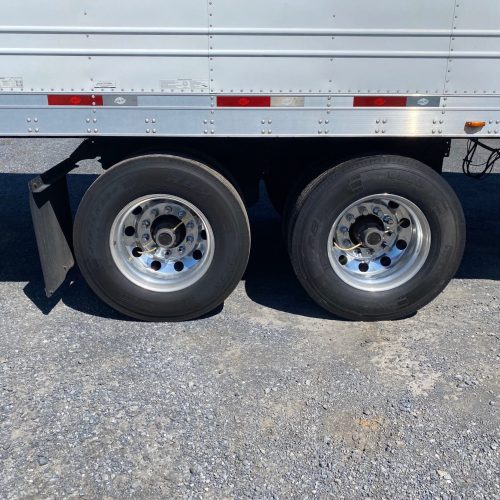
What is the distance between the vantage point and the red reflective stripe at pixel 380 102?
146 inches

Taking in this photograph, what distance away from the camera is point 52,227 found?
4180 mm

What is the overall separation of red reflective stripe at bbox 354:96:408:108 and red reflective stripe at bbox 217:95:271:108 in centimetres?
55

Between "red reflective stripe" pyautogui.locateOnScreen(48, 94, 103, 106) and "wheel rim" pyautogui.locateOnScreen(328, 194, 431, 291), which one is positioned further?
"wheel rim" pyautogui.locateOnScreen(328, 194, 431, 291)

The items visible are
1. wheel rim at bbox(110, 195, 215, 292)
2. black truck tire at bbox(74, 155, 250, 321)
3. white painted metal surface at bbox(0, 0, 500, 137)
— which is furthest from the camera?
wheel rim at bbox(110, 195, 215, 292)

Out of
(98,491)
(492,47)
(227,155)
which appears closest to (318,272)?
(227,155)

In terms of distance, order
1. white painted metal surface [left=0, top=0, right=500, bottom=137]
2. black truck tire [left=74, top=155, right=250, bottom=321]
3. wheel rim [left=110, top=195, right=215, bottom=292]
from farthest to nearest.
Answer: wheel rim [left=110, top=195, right=215, bottom=292], black truck tire [left=74, top=155, right=250, bottom=321], white painted metal surface [left=0, top=0, right=500, bottom=137]

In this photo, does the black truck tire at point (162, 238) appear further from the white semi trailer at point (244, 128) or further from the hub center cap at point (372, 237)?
the hub center cap at point (372, 237)

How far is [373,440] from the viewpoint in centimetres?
316

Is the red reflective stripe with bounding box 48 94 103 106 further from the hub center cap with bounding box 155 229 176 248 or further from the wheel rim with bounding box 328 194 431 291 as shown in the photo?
the wheel rim with bounding box 328 194 431 291

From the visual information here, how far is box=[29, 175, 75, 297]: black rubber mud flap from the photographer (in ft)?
13.1

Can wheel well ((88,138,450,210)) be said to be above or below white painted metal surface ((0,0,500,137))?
below

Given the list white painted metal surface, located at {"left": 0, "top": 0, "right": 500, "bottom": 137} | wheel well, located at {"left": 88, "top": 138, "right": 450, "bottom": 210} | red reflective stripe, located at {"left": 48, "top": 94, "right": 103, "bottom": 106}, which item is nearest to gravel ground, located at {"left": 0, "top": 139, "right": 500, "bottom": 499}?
wheel well, located at {"left": 88, "top": 138, "right": 450, "bottom": 210}

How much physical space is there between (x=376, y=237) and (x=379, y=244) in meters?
0.07

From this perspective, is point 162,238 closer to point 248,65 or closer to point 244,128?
point 244,128
